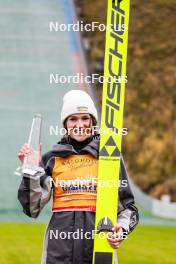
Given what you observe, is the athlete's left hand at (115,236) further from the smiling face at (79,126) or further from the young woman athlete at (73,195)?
the smiling face at (79,126)

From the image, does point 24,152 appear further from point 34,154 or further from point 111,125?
point 111,125

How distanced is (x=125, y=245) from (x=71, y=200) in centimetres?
454

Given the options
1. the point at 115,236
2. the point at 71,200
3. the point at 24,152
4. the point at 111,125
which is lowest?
the point at 115,236

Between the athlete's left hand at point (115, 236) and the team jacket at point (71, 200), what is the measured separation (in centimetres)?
3

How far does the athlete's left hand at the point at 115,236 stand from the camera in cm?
337

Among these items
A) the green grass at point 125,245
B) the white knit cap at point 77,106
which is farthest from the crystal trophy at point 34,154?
the green grass at point 125,245

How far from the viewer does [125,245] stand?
26.0 ft

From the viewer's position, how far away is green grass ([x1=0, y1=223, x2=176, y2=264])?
7.12 metres

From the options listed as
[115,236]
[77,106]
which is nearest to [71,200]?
[115,236]

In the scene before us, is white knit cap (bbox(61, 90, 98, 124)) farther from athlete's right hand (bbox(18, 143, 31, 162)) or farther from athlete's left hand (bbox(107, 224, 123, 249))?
athlete's left hand (bbox(107, 224, 123, 249))

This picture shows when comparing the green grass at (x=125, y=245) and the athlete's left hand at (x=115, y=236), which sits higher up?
the green grass at (x=125, y=245)

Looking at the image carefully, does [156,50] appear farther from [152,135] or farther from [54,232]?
[54,232]

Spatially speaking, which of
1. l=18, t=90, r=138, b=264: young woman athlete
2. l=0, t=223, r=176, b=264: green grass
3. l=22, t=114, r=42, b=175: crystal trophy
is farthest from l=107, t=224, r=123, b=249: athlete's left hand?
l=0, t=223, r=176, b=264: green grass

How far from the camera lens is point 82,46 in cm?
1521
